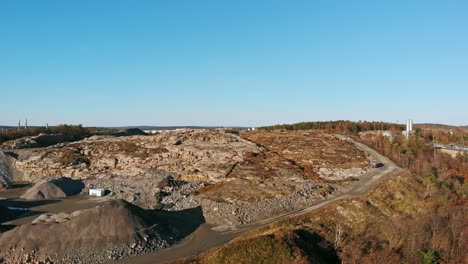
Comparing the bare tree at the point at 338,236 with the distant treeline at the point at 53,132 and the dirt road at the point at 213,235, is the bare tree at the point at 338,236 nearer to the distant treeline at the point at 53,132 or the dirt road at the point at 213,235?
the dirt road at the point at 213,235

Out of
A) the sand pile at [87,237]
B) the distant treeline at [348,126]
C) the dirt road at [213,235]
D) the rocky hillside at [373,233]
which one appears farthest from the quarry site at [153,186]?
the distant treeline at [348,126]

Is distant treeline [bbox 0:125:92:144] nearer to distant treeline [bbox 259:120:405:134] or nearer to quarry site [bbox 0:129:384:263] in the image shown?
quarry site [bbox 0:129:384:263]

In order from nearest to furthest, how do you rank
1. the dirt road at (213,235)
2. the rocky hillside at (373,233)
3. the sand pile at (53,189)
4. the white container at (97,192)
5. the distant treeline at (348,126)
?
the rocky hillside at (373,233) < the dirt road at (213,235) < the sand pile at (53,189) < the white container at (97,192) < the distant treeline at (348,126)

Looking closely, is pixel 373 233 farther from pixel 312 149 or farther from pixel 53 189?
pixel 53 189

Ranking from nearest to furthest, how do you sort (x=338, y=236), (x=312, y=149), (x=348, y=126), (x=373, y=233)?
(x=338, y=236) < (x=373, y=233) < (x=312, y=149) < (x=348, y=126)

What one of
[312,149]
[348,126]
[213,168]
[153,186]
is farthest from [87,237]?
[348,126]

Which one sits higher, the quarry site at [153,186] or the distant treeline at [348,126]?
the distant treeline at [348,126]

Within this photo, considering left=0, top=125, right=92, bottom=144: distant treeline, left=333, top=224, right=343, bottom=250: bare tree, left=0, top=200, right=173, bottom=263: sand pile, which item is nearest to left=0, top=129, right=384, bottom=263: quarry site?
left=0, top=200, right=173, bottom=263: sand pile
